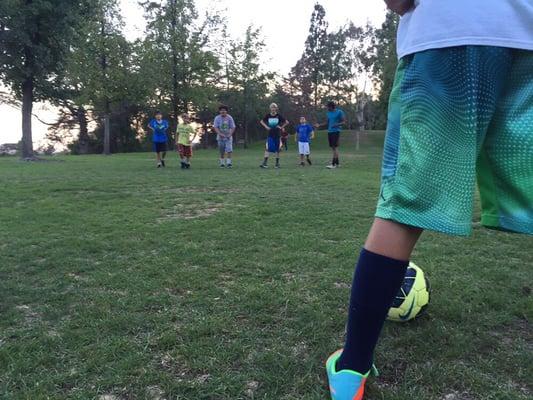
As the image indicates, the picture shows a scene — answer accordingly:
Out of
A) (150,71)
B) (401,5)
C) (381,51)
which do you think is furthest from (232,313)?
(381,51)

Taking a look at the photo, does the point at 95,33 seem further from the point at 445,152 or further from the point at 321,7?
the point at 321,7

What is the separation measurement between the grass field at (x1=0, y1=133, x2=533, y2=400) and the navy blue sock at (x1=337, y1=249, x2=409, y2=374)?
6.1 inches

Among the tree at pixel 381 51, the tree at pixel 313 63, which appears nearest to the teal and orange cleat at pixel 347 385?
the tree at pixel 381 51

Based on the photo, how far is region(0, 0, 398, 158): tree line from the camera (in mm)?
18578

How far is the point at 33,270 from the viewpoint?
3.04 meters

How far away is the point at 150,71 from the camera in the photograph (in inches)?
1221

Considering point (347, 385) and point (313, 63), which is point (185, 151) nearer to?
point (347, 385)

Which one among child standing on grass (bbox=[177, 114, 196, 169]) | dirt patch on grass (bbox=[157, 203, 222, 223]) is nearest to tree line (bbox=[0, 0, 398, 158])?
child standing on grass (bbox=[177, 114, 196, 169])

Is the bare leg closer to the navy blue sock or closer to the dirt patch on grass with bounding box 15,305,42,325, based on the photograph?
the navy blue sock

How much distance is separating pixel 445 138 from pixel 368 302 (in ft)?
1.83

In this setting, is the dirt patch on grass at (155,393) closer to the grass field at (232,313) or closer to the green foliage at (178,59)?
the grass field at (232,313)

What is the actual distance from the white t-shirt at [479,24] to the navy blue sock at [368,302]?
26.8 inches

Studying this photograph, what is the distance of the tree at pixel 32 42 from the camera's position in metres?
17.3

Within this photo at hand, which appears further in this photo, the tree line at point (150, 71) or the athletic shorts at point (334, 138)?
the tree line at point (150, 71)
